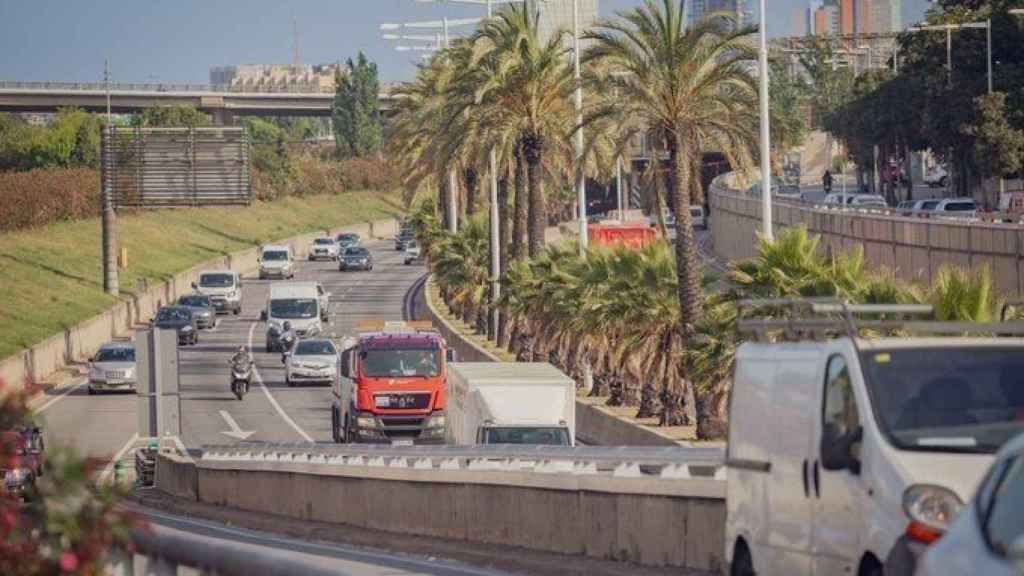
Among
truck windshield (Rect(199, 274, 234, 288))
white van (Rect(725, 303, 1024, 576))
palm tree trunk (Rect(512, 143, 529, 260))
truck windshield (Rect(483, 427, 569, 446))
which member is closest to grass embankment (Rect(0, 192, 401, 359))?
truck windshield (Rect(199, 274, 234, 288))

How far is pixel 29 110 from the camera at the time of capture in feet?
521

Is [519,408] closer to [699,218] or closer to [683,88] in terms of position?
[683,88]

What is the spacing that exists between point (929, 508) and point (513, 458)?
1757 cm

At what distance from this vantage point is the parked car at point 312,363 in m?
66.9

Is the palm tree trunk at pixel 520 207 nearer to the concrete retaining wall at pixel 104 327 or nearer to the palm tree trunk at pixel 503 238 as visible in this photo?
the palm tree trunk at pixel 503 238

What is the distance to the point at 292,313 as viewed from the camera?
7800 cm

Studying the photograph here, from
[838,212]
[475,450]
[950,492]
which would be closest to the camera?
[950,492]

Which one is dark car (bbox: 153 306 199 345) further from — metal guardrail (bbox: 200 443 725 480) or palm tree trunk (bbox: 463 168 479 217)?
metal guardrail (bbox: 200 443 725 480)

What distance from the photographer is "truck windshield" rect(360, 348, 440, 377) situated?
46.2m

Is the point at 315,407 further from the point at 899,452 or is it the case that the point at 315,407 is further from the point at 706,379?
the point at 899,452

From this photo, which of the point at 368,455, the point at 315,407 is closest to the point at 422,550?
the point at 368,455

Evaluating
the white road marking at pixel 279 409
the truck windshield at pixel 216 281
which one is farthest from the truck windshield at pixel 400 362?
the truck windshield at pixel 216 281

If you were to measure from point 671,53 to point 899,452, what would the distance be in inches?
1300

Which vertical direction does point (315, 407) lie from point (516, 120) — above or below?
Result: below
